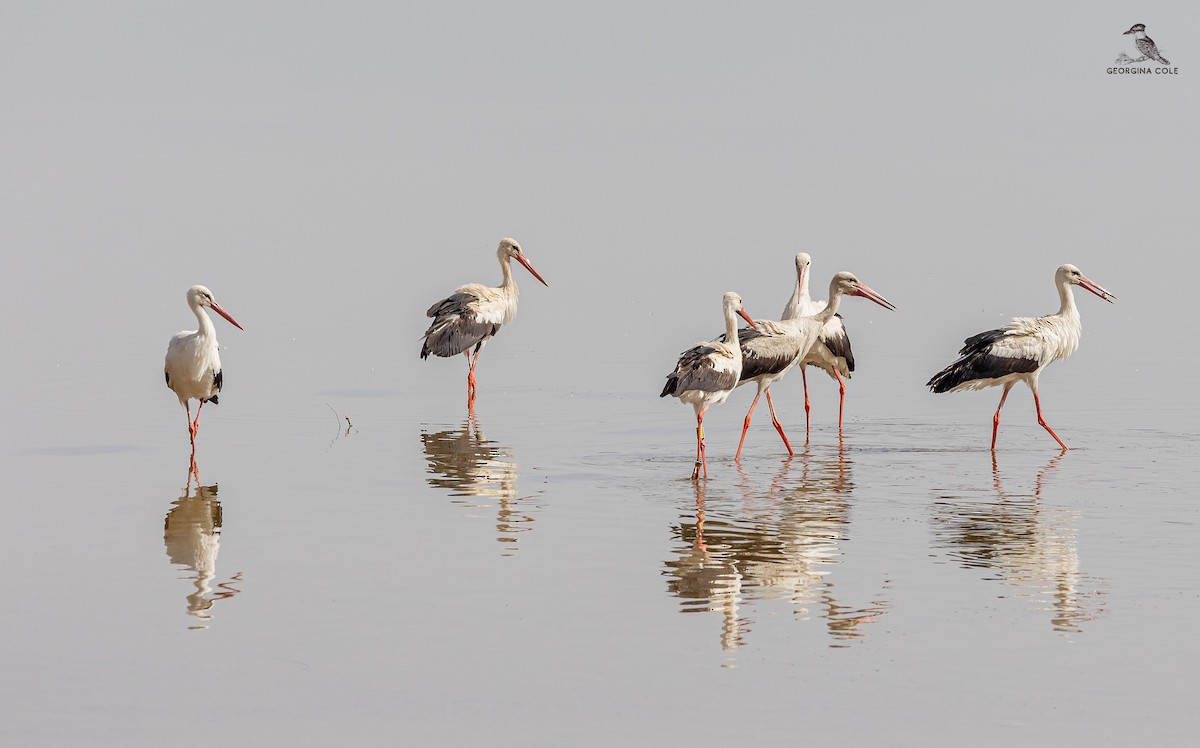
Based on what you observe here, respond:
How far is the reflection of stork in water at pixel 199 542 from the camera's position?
11336 mm

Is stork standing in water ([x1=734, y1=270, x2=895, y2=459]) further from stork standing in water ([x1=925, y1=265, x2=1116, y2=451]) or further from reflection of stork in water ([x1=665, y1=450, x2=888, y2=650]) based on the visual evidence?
reflection of stork in water ([x1=665, y1=450, x2=888, y2=650])

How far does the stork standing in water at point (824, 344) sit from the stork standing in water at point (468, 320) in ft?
15.4

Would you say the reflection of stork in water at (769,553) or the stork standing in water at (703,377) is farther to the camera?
the stork standing in water at (703,377)

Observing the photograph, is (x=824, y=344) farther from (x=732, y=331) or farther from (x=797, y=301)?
(x=732, y=331)

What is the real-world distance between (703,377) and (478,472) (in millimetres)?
2512

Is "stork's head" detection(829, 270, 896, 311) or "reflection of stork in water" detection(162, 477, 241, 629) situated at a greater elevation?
"stork's head" detection(829, 270, 896, 311)

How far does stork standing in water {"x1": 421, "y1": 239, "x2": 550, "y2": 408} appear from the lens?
24359 millimetres

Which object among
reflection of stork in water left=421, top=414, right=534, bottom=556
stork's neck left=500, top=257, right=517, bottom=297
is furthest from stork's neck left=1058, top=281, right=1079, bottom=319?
stork's neck left=500, top=257, right=517, bottom=297

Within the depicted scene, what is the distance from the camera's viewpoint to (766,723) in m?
8.74

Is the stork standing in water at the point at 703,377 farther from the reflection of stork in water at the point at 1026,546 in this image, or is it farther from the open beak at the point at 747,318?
the reflection of stork in water at the point at 1026,546

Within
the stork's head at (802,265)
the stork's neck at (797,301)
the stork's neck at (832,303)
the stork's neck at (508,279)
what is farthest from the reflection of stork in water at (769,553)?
the stork's neck at (508,279)

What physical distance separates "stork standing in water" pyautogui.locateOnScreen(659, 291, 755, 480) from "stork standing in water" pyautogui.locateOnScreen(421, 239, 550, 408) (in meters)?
7.14

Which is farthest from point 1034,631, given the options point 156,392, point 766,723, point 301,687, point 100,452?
point 156,392

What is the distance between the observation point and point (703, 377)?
656 inches
